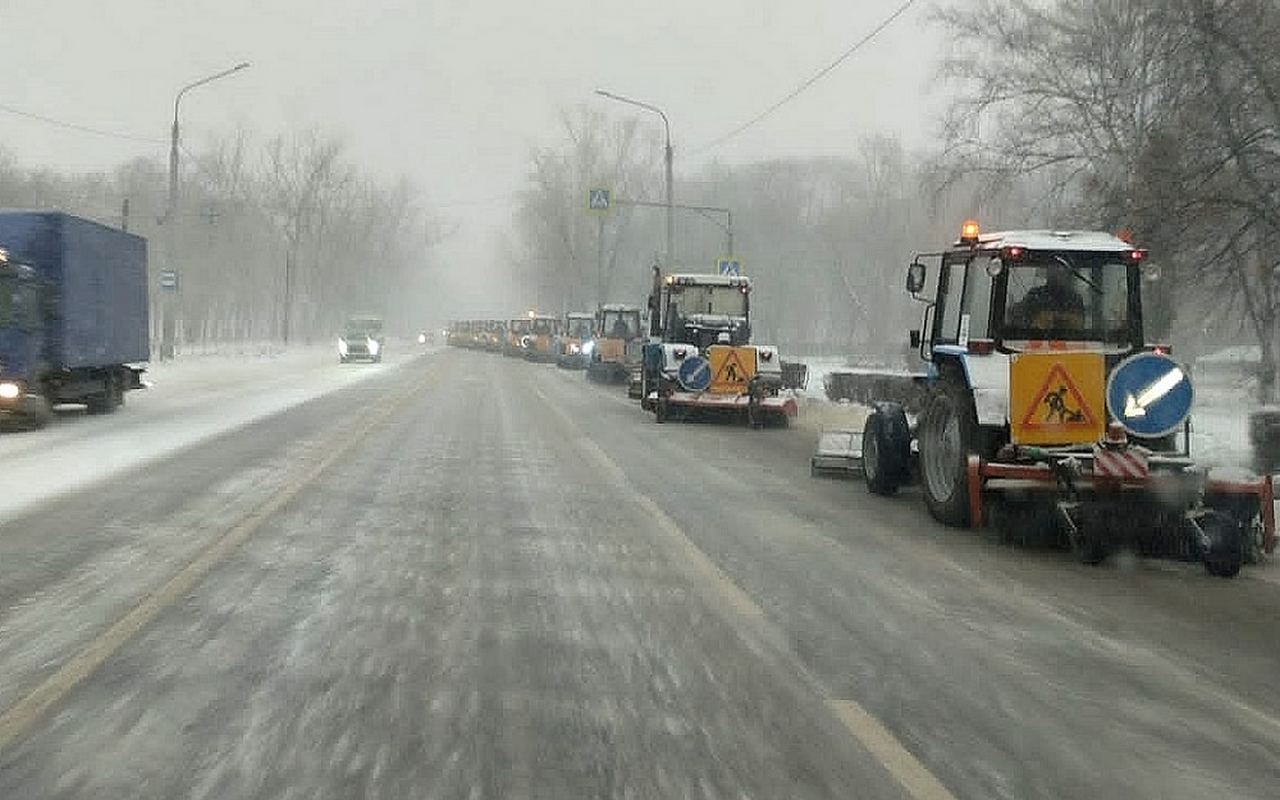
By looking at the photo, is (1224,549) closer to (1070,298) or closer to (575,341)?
(1070,298)

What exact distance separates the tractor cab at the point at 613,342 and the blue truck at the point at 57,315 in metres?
17.7

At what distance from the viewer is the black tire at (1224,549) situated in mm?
9578

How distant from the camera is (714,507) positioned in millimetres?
12680

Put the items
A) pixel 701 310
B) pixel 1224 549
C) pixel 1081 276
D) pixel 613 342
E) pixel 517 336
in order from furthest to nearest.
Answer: pixel 517 336, pixel 613 342, pixel 701 310, pixel 1081 276, pixel 1224 549

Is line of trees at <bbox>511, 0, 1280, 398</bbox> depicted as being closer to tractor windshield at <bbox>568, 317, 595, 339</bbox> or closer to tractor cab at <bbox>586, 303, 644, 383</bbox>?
tractor cab at <bbox>586, 303, 644, 383</bbox>

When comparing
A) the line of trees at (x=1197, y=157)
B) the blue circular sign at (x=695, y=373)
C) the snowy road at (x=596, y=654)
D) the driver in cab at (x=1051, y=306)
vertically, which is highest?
the line of trees at (x=1197, y=157)

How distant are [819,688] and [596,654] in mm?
1206

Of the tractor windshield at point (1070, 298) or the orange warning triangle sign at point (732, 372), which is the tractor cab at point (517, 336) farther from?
the tractor windshield at point (1070, 298)

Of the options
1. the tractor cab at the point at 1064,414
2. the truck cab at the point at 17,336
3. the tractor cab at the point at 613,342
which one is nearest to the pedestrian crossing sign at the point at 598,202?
the tractor cab at the point at 613,342

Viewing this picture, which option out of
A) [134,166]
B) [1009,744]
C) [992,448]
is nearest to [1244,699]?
[1009,744]

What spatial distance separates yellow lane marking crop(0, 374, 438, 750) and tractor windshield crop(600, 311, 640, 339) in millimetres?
31677

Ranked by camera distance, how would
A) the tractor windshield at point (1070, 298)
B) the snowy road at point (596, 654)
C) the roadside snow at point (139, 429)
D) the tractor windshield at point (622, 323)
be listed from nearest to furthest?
the snowy road at point (596, 654) → the tractor windshield at point (1070, 298) → the roadside snow at point (139, 429) → the tractor windshield at point (622, 323)

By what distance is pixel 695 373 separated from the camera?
79.3 ft

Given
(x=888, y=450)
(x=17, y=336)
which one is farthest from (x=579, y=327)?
(x=888, y=450)
